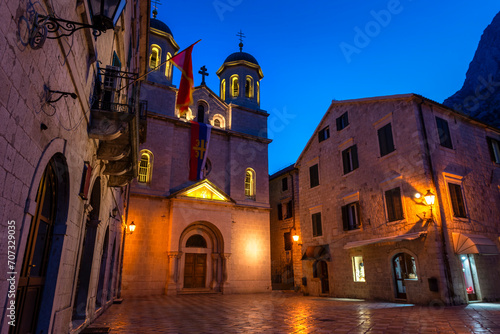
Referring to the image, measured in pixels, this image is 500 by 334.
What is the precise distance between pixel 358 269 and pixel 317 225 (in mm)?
4012

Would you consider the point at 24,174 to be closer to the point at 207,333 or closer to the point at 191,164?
the point at 207,333

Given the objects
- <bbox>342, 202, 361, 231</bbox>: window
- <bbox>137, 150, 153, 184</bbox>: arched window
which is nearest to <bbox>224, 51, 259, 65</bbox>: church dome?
<bbox>137, 150, 153, 184</bbox>: arched window

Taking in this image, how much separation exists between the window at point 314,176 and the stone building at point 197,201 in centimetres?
503

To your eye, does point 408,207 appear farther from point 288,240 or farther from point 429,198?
point 288,240

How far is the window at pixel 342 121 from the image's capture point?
1907 cm

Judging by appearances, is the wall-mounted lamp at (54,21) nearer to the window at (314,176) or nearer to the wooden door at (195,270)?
the window at (314,176)

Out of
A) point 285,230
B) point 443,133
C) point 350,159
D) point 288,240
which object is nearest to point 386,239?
point 350,159

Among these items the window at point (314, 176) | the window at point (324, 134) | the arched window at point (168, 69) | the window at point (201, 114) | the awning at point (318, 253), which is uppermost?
the arched window at point (168, 69)

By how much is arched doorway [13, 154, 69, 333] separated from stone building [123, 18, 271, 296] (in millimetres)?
14871

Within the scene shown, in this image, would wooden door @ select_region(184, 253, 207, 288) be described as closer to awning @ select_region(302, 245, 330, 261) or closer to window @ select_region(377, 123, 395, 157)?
awning @ select_region(302, 245, 330, 261)

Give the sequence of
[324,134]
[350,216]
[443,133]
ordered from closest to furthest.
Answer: [443,133] < [350,216] < [324,134]

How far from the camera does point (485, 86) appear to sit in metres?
50.6

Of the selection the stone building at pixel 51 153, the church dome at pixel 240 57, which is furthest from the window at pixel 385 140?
the church dome at pixel 240 57

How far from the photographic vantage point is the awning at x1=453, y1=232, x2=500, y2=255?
1276cm
